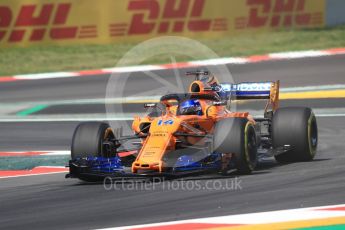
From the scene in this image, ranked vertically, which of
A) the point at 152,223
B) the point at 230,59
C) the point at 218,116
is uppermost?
the point at 230,59

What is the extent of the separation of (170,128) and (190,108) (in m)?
0.62

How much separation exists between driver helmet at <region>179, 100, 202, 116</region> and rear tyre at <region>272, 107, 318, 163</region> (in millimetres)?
962

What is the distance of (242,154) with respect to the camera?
10.6 meters

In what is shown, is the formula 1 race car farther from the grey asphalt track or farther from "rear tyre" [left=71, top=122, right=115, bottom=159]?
the grey asphalt track

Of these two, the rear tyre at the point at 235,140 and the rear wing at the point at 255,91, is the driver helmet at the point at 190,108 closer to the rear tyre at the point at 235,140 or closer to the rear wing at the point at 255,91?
the rear tyre at the point at 235,140

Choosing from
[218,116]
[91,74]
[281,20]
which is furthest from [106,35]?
[218,116]

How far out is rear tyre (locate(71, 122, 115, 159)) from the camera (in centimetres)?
1126

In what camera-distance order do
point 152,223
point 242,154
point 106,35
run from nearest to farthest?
1. point 152,223
2. point 242,154
3. point 106,35

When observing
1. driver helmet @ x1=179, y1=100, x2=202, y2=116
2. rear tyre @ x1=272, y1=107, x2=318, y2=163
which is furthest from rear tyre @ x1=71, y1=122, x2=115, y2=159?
rear tyre @ x1=272, y1=107, x2=318, y2=163

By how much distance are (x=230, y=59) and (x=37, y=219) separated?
14.7 m

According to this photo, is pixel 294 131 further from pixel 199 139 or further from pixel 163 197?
pixel 163 197

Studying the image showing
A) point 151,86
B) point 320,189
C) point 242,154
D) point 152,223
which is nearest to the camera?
point 152,223

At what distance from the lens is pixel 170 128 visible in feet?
35.8

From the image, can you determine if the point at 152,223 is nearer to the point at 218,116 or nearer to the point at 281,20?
the point at 218,116
